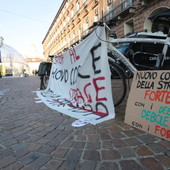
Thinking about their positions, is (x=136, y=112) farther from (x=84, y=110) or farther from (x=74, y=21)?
(x=74, y=21)

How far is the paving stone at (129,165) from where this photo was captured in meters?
1.34

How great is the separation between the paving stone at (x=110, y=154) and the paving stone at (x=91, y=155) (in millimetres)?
51

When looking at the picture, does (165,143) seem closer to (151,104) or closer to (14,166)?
(151,104)

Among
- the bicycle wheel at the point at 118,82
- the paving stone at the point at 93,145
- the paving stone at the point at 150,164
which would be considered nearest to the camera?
the paving stone at the point at 150,164

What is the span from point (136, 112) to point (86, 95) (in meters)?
1.11

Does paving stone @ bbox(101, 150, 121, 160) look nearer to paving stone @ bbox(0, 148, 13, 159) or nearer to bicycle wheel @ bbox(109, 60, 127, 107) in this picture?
paving stone @ bbox(0, 148, 13, 159)

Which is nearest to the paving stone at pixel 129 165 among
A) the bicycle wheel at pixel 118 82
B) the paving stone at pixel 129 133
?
the paving stone at pixel 129 133

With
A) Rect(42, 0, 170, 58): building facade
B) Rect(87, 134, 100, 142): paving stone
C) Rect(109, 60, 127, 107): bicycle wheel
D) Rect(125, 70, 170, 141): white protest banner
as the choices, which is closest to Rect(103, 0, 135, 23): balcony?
Rect(42, 0, 170, 58): building facade

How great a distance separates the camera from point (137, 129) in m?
2.08

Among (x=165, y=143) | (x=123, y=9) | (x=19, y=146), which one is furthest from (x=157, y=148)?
(x=123, y=9)

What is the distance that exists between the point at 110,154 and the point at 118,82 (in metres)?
1.60

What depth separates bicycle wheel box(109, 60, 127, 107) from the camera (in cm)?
284

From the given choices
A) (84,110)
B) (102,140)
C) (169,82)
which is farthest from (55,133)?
(169,82)

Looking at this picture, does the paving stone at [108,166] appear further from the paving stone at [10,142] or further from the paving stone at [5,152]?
the paving stone at [10,142]
